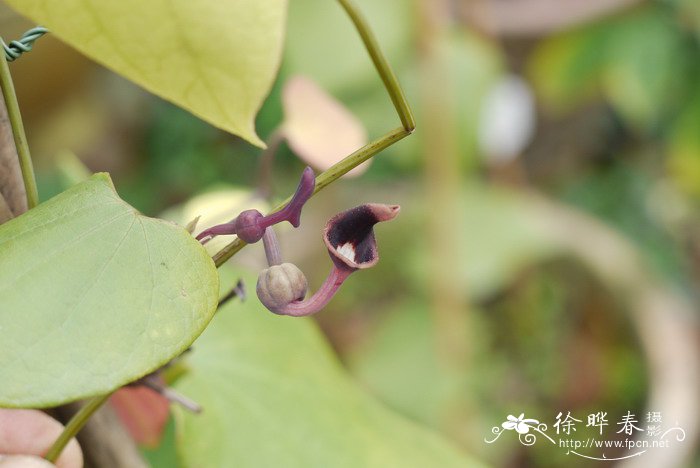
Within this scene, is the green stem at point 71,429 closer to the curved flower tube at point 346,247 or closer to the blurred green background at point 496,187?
the curved flower tube at point 346,247

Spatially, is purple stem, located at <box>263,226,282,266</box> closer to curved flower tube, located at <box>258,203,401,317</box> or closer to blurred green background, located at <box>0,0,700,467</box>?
curved flower tube, located at <box>258,203,401,317</box>

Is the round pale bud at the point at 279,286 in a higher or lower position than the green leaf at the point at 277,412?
higher

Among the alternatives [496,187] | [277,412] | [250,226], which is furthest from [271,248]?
[496,187]

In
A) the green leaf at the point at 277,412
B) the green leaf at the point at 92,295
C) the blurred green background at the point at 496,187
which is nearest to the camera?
the green leaf at the point at 92,295

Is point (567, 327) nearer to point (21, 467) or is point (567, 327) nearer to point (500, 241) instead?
point (500, 241)

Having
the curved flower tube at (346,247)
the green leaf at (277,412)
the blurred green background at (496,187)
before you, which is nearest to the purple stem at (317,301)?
the curved flower tube at (346,247)
